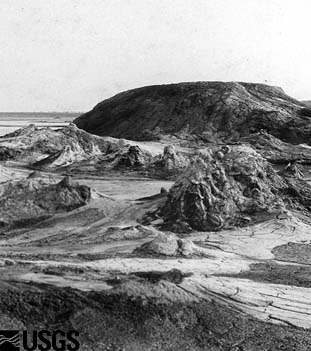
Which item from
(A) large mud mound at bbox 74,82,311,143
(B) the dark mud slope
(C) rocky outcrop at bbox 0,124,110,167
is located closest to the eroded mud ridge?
(B) the dark mud slope

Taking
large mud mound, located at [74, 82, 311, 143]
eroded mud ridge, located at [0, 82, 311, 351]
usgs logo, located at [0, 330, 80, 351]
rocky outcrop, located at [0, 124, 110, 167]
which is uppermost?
large mud mound, located at [74, 82, 311, 143]

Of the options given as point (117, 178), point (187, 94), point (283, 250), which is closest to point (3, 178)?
point (117, 178)

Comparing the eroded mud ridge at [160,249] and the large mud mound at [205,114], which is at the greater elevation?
the large mud mound at [205,114]

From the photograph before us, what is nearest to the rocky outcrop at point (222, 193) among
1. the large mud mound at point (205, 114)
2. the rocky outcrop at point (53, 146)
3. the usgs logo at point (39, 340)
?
the usgs logo at point (39, 340)

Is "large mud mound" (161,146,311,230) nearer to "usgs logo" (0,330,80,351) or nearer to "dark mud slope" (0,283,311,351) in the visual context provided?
"dark mud slope" (0,283,311,351)

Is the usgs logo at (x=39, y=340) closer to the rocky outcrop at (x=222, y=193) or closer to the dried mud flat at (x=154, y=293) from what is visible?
the dried mud flat at (x=154, y=293)

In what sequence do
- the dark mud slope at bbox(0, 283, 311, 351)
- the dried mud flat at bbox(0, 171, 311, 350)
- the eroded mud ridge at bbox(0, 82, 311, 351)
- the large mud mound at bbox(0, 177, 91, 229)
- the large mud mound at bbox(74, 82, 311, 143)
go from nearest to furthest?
the dark mud slope at bbox(0, 283, 311, 351)
the dried mud flat at bbox(0, 171, 311, 350)
the eroded mud ridge at bbox(0, 82, 311, 351)
the large mud mound at bbox(0, 177, 91, 229)
the large mud mound at bbox(74, 82, 311, 143)

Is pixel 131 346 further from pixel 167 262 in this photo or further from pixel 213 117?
pixel 213 117
